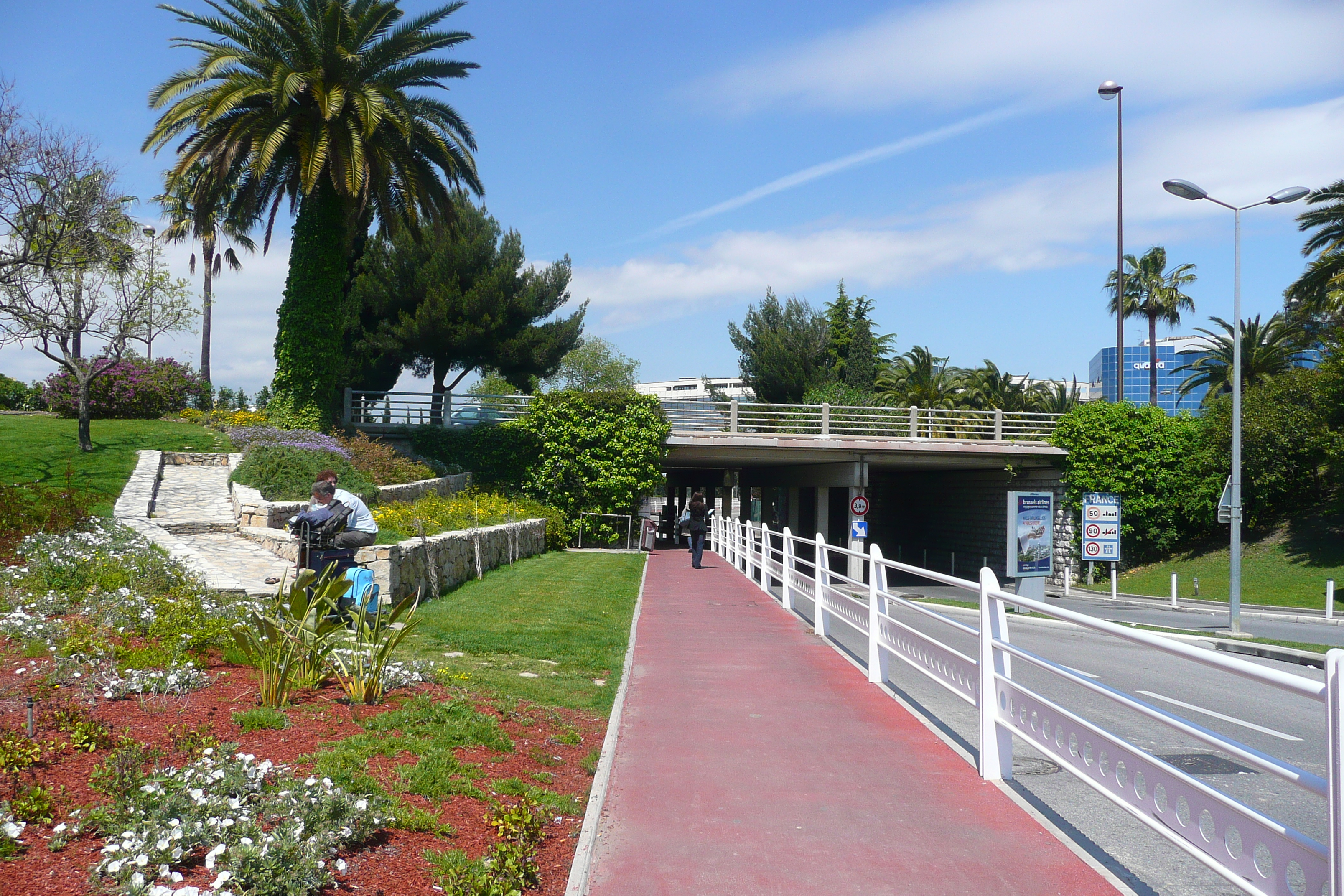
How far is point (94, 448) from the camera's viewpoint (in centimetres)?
1948

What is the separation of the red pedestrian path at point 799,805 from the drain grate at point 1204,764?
1.82 meters

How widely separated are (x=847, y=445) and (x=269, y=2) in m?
20.4

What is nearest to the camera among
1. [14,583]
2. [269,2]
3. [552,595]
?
[14,583]

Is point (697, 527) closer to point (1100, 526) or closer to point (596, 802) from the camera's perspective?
point (1100, 526)

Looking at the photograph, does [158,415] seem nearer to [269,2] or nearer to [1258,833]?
[269,2]

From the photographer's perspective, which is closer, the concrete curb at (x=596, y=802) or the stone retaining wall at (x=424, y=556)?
the concrete curb at (x=596, y=802)

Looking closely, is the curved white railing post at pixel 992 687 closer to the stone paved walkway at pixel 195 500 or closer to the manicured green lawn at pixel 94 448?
the stone paved walkway at pixel 195 500

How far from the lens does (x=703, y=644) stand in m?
10.8

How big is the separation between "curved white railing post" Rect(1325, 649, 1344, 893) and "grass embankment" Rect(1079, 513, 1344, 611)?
24.8 metres

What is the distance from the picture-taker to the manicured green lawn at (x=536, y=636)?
26.0ft

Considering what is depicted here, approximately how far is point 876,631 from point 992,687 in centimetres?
301

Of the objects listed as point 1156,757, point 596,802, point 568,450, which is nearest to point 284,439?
point 568,450

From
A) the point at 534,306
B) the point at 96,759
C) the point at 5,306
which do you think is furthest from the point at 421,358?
the point at 96,759

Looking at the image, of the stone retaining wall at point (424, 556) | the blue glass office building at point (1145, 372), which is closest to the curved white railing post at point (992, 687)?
the stone retaining wall at point (424, 556)
